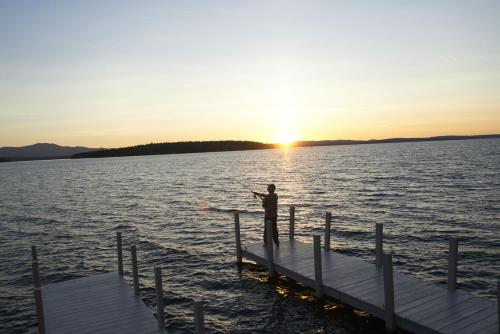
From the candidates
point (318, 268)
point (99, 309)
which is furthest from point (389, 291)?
point (99, 309)

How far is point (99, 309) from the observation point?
11.0 metres

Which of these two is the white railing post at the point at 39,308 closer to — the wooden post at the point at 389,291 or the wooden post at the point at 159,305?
the wooden post at the point at 159,305

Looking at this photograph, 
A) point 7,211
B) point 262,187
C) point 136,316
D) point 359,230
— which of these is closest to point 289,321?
point 136,316

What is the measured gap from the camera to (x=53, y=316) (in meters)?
10.8

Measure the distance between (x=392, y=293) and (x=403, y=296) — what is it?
1.09m

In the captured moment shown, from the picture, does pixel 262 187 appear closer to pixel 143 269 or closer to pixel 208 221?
pixel 208 221

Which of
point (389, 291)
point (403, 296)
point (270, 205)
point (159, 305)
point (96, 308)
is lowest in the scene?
point (96, 308)

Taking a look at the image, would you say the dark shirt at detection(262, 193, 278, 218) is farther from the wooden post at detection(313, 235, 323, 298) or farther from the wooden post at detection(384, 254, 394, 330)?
the wooden post at detection(384, 254, 394, 330)

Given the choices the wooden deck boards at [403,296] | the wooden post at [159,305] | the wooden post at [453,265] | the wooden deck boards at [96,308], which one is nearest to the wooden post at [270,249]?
the wooden deck boards at [403,296]

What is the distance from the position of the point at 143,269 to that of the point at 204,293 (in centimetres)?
473

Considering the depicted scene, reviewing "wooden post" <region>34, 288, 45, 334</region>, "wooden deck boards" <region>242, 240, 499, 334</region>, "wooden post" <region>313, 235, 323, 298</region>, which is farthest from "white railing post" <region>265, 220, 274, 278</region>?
"wooden post" <region>34, 288, 45, 334</region>

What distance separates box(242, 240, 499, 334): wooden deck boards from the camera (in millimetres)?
8977

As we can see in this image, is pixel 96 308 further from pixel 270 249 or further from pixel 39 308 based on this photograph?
pixel 270 249

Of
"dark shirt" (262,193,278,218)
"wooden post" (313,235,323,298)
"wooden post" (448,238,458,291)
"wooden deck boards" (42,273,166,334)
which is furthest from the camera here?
"dark shirt" (262,193,278,218)
